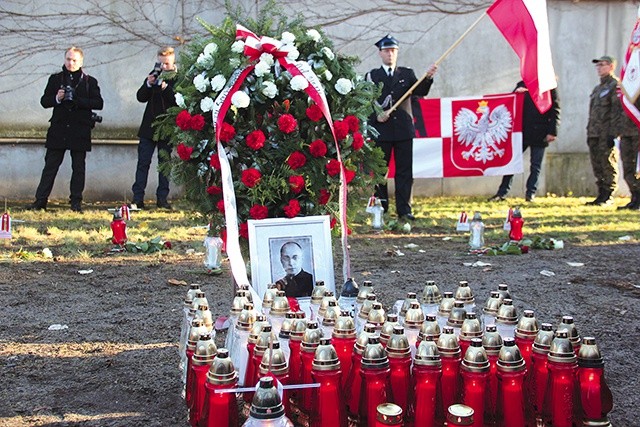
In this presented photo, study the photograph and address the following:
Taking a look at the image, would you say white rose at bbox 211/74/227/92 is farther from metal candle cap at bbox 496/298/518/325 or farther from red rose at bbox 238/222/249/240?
metal candle cap at bbox 496/298/518/325

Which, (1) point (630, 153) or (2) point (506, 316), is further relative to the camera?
(1) point (630, 153)

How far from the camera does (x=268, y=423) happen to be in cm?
245

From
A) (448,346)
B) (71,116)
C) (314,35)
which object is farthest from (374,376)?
(71,116)

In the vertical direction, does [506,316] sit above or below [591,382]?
above

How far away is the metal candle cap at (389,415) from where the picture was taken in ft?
8.34

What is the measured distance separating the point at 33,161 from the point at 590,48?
8.85 meters

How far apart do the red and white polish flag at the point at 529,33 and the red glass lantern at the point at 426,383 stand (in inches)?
163

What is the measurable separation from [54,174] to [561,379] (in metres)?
8.46

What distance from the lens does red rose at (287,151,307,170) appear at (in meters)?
4.66

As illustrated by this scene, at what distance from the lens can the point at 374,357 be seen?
9.11 feet

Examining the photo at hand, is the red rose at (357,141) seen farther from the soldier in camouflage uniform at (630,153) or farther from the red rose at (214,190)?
the soldier in camouflage uniform at (630,153)

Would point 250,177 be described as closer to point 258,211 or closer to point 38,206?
point 258,211

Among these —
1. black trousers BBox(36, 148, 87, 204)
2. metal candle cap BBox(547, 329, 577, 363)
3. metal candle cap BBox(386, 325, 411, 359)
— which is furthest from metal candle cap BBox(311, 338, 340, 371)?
black trousers BBox(36, 148, 87, 204)

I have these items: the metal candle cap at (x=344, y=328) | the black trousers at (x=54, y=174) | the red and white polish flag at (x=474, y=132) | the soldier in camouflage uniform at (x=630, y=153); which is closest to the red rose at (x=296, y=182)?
the metal candle cap at (x=344, y=328)
